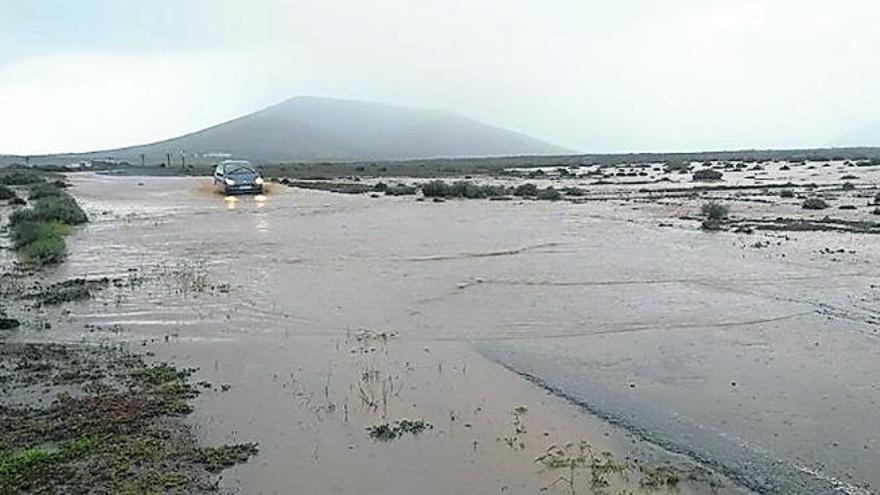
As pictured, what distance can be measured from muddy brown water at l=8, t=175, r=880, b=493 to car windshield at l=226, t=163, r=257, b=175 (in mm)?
23843

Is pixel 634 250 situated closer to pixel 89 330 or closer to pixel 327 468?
pixel 89 330

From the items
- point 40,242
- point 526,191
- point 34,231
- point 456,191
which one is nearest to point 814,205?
point 526,191

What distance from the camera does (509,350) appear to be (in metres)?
10.9

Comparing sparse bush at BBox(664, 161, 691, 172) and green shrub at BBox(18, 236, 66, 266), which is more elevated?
green shrub at BBox(18, 236, 66, 266)

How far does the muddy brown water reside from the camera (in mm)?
7156

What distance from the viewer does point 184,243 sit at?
23000 mm

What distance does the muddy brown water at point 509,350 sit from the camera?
716 centimetres

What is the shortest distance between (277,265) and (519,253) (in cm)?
629

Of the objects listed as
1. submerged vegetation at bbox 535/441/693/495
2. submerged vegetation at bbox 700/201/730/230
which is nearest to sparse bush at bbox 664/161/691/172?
submerged vegetation at bbox 700/201/730/230

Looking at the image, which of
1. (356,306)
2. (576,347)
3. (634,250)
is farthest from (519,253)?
(576,347)

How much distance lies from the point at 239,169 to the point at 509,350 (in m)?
38.1

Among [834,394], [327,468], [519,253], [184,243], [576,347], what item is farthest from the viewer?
[184,243]

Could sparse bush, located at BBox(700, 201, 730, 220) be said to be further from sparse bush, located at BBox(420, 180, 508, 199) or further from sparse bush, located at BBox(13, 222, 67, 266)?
sparse bush, located at BBox(13, 222, 67, 266)

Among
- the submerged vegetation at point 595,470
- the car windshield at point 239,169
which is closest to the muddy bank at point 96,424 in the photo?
the submerged vegetation at point 595,470
